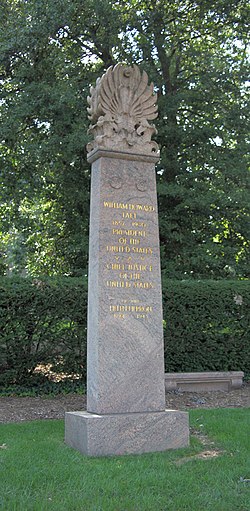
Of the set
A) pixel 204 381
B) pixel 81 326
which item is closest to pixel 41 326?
pixel 81 326

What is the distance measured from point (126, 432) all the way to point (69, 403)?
11.6 feet

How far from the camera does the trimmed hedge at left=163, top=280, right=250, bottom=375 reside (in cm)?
1158

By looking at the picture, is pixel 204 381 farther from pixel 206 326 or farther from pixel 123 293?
pixel 123 293

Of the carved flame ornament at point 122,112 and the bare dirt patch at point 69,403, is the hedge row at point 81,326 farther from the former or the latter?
the carved flame ornament at point 122,112

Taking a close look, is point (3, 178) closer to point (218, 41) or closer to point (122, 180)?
point (218, 41)

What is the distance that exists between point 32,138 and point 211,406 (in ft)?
28.5

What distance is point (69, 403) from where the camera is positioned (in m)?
9.83

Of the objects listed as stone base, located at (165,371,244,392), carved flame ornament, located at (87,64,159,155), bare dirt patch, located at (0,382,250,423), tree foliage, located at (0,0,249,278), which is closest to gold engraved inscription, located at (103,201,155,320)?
carved flame ornament, located at (87,64,159,155)

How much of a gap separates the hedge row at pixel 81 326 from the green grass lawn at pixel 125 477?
3439 millimetres

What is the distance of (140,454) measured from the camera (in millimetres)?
6398

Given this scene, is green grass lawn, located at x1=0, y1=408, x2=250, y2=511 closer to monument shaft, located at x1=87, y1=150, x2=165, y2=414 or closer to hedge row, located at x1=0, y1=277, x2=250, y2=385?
monument shaft, located at x1=87, y1=150, x2=165, y2=414

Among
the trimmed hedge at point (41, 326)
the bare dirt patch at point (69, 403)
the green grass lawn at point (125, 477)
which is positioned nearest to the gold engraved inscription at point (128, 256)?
the green grass lawn at point (125, 477)

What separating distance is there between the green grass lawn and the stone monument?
31cm

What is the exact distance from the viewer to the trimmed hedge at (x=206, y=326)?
11.6 metres
